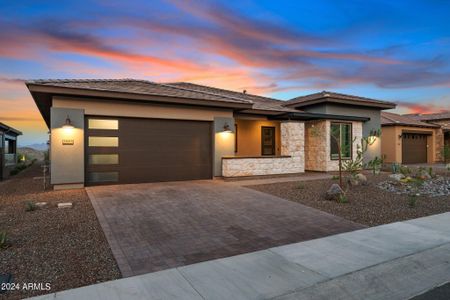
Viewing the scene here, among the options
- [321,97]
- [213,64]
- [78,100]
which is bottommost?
[78,100]

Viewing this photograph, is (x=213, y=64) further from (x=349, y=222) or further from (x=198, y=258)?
(x=198, y=258)

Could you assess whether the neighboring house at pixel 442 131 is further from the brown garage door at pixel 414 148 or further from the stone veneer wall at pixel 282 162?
the stone veneer wall at pixel 282 162

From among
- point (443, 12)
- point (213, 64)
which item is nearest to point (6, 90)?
point (213, 64)

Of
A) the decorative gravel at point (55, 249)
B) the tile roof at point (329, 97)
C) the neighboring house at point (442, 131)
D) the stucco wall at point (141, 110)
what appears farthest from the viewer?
the neighboring house at point (442, 131)

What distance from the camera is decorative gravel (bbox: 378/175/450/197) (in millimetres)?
10508

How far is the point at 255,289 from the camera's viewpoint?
3.42m

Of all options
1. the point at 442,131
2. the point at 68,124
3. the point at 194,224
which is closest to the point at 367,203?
the point at 194,224

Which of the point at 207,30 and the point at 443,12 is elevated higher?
the point at 443,12

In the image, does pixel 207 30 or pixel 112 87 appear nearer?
pixel 112 87

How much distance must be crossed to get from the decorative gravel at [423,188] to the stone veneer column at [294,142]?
4235 millimetres

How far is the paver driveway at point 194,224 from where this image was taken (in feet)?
15.3

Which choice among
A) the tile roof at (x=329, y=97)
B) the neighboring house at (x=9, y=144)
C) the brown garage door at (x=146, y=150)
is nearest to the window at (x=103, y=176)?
the brown garage door at (x=146, y=150)

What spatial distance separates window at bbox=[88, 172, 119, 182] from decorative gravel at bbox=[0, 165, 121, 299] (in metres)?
3.42

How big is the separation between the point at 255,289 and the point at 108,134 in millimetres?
9805
